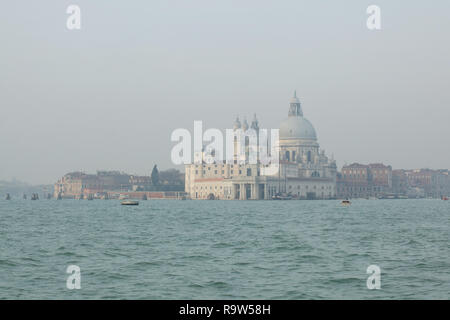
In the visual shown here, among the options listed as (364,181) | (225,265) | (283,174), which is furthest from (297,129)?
(225,265)

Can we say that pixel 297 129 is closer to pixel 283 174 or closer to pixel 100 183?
pixel 283 174

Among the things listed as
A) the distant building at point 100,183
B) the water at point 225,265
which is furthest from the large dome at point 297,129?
the water at point 225,265

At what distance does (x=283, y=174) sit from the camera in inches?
4245

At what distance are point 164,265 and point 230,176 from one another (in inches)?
3663

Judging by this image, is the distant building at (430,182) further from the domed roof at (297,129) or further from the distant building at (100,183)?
the distant building at (100,183)

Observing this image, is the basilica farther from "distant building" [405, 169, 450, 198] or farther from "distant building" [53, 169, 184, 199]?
"distant building" [405, 169, 450, 198]

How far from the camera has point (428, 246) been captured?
19.7 meters

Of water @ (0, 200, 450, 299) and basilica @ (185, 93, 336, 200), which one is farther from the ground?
basilica @ (185, 93, 336, 200)

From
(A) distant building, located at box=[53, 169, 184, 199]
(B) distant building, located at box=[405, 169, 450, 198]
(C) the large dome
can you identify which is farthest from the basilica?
(B) distant building, located at box=[405, 169, 450, 198]

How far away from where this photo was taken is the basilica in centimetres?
10394

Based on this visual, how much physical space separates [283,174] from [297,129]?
11378 millimetres

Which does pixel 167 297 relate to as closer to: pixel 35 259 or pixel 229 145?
pixel 35 259

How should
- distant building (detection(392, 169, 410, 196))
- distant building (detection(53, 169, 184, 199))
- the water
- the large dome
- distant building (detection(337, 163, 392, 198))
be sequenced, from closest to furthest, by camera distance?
the water
the large dome
distant building (detection(337, 163, 392, 198))
distant building (detection(53, 169, 184, 199))
distant building (detection(392, 169, 410, 196))
